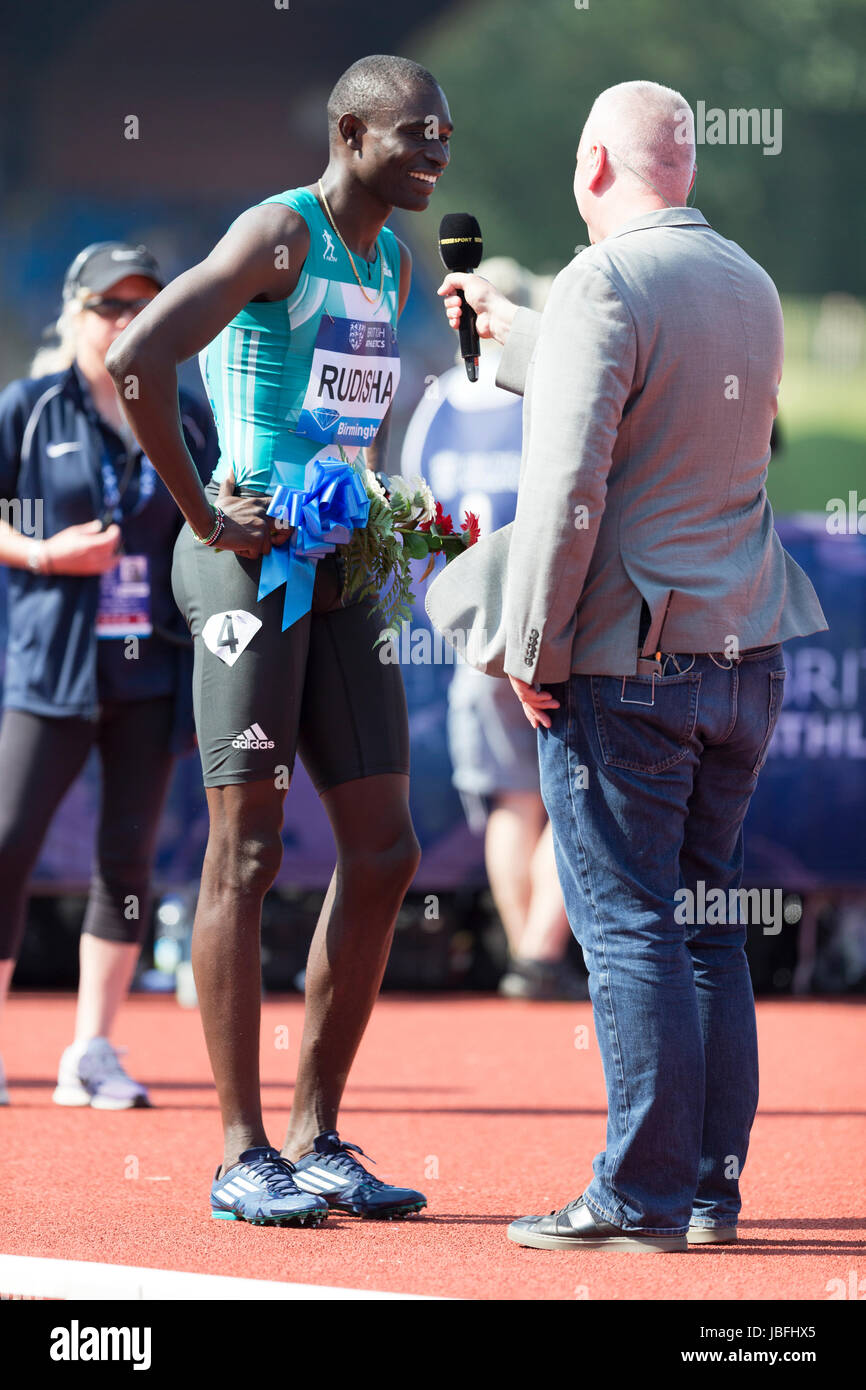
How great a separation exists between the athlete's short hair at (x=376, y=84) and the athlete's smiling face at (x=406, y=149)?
0.06ft

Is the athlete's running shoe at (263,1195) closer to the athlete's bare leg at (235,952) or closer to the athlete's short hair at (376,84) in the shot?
the athlete's bare leg at (235,952)

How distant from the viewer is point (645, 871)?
3527 mm

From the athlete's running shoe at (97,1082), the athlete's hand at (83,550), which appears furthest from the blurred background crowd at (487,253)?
the athlete's running shoe at (97,1082)

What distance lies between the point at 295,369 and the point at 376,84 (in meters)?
0.62

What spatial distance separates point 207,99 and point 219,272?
17.8 feet

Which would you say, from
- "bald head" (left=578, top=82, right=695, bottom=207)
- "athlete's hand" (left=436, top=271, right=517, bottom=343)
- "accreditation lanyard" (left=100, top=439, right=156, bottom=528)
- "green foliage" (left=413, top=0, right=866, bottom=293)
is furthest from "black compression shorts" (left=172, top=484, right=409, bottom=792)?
"green foliage" (left=413, top=0, right=866, bottom=293)

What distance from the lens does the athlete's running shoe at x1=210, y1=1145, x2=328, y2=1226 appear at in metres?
3.72

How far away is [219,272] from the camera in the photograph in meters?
3.69

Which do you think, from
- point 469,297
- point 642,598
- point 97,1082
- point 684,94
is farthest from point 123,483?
point 684,94

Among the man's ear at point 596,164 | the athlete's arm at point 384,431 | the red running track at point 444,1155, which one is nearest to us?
the red running track at point 444,1155

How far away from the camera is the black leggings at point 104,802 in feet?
18.2

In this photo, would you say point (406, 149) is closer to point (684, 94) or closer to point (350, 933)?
point (350, 933)
